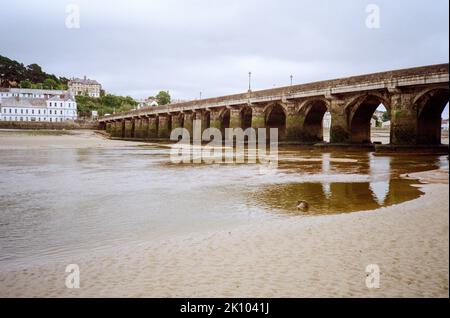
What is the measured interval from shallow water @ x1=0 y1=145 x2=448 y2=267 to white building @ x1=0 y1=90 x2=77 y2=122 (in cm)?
10509

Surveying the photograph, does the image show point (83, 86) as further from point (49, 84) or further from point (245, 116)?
point (245, 116)

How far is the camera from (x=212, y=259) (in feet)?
17.1

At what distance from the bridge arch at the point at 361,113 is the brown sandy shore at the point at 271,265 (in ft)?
78.9

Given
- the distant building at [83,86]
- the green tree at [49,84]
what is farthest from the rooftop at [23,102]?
the distant building at [83,86]

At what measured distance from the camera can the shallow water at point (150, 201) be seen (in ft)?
21.8

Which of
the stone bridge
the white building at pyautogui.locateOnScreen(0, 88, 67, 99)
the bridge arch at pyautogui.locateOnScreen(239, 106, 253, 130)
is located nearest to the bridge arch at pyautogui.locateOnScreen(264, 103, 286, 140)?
the stone bridge

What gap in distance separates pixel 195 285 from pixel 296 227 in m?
3.07

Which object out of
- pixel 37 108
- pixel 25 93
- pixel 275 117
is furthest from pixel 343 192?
pixel 25 93

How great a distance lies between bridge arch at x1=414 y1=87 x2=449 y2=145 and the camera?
23.7 meters

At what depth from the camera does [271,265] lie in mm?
4852

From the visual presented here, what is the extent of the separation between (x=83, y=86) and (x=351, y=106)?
514ft

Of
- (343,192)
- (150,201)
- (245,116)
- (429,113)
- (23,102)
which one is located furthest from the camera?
(23,102)

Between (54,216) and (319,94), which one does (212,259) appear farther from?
(319,94)
